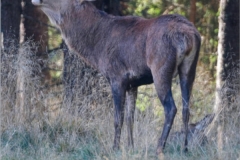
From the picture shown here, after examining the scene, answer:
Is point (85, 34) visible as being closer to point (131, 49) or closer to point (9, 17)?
point (131, 49)

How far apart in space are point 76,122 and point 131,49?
1817 mm

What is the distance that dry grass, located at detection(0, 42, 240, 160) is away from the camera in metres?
7.77

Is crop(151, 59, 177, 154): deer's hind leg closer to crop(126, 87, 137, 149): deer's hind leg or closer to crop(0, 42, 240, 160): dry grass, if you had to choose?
crop(0, 42, 240, 160): dry grass

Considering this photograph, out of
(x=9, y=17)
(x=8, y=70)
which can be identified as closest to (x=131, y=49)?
(x=8, y=70)

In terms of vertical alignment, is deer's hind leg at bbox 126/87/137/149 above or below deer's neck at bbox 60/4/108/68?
below

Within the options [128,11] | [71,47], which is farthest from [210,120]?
[128,11]

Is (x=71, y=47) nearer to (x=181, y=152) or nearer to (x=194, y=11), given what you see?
(x=181, y=152)

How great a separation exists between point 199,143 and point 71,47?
2.43 m

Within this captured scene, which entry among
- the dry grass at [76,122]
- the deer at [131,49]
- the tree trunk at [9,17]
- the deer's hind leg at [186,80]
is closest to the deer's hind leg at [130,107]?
the deer at [131,49]

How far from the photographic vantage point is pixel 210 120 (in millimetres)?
9109

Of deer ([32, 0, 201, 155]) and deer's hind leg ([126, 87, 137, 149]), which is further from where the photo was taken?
deer's hind leg ([126, 87, 137, 149])

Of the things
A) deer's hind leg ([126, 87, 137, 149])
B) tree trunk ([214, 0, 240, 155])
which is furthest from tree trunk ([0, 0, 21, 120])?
tree trunk ([214, 0, 240, 155])

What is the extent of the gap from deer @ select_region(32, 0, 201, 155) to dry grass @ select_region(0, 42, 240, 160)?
1.14ft

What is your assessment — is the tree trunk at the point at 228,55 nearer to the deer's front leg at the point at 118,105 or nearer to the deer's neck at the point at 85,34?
the deer's front leg at the point at 118,105
